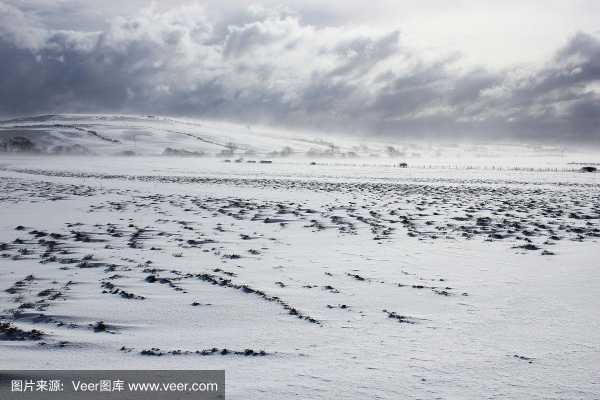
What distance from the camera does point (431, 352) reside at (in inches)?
202

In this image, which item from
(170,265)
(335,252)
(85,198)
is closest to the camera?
(170,265)

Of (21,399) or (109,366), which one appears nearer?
(21,399)

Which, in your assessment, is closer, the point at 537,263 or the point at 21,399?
the point at 21,399

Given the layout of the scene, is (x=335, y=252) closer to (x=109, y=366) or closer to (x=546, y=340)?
(x=546, y=340)

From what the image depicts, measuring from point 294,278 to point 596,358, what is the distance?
4646 millimetres

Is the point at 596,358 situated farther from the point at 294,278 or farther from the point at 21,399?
the point at 21,399

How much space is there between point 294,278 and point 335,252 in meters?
2.59

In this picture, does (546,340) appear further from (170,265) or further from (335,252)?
(170,265)

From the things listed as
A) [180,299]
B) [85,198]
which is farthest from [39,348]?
[85,198]

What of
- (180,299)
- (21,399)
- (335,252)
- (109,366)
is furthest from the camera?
(335,252)

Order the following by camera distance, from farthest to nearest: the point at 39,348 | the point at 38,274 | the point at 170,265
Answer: the point at 170,265
the point at 38,274
the point at 39,348

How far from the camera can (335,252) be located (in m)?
10.8

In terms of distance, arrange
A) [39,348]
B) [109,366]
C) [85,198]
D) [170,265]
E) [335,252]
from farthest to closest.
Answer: [85,198]
[335,252]
[170,265]
[39,348]
[109,366]

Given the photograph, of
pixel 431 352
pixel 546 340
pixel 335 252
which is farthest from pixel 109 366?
pixel 335 252
